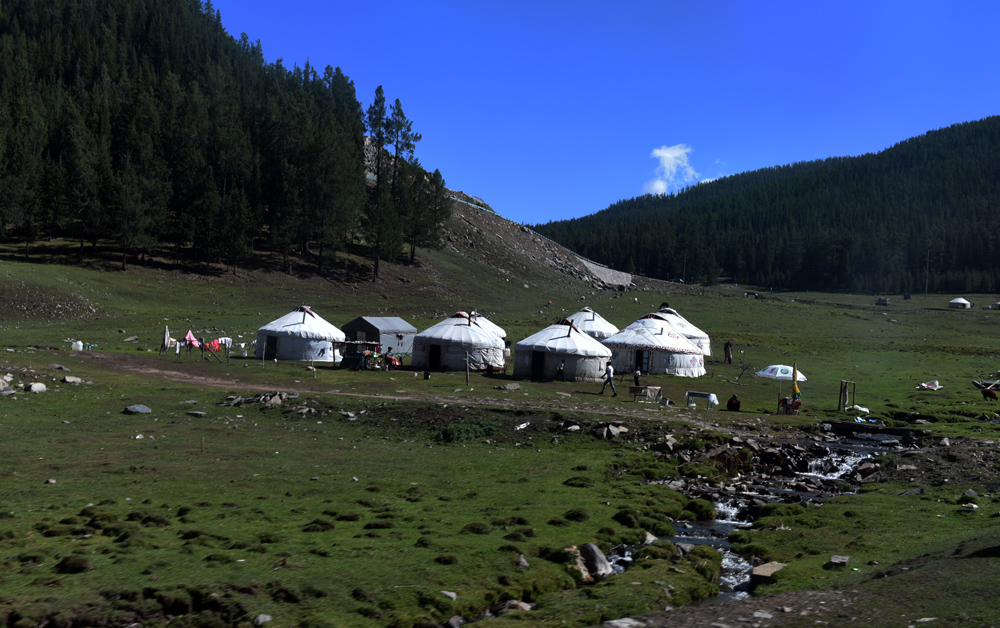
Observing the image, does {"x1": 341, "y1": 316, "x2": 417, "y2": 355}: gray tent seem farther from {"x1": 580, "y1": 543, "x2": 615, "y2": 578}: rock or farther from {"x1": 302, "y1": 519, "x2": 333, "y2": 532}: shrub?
{"x1": 580, "y1": 543, "x2": 615, "y2": 578}: rock

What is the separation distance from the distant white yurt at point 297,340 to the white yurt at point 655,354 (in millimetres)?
17108

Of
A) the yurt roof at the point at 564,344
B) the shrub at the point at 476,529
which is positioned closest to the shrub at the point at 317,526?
the shrub at the point at 476,529

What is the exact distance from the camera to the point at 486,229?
12006cm

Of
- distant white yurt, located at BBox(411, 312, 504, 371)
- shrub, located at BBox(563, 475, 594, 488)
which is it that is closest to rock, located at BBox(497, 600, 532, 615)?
shrub, located at BBox(563, 475, 594, 488)

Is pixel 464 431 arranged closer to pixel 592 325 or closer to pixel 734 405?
pixel 734 405

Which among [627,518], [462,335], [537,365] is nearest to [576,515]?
[627,518]

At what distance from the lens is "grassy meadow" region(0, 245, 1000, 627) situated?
9.91 m

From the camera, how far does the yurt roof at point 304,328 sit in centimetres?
4197

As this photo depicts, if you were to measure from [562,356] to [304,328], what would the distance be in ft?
51.3

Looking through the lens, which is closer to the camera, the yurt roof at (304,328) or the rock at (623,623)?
the rock at (623,623)

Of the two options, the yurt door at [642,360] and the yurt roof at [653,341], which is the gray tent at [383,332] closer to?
the yurt roof at [653,341]

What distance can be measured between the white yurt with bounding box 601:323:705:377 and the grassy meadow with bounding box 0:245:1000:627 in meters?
2.47

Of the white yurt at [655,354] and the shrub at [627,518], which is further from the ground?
the white yurt at [655,354]

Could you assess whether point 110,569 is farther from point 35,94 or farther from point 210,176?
point 35,94
